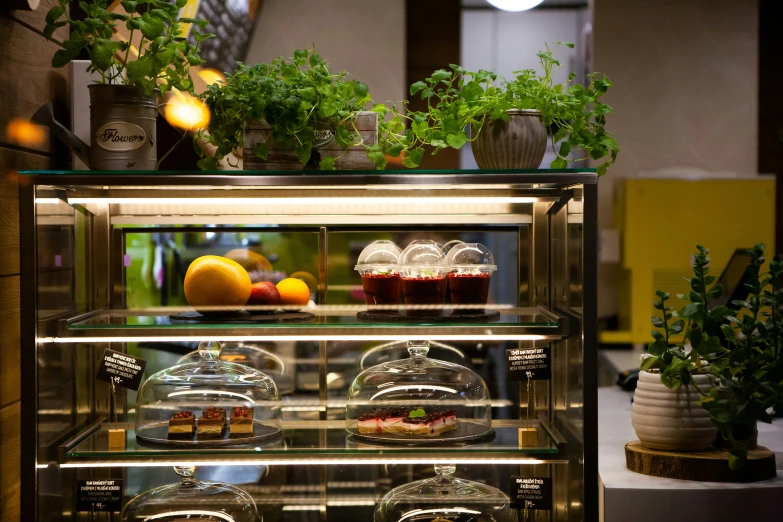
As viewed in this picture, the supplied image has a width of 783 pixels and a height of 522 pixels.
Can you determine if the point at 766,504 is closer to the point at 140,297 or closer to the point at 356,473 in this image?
the point at 356,473

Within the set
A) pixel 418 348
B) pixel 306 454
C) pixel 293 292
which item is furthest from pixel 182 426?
pixel 418 348

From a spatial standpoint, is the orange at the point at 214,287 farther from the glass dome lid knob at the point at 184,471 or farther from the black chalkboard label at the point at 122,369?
the glass dome lid knob at the point at 184,471

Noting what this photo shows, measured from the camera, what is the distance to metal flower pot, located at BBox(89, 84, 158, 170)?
1.98 m

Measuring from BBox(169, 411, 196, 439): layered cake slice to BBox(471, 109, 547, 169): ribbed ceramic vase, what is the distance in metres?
1.03

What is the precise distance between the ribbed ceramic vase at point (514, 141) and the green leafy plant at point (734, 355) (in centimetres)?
47

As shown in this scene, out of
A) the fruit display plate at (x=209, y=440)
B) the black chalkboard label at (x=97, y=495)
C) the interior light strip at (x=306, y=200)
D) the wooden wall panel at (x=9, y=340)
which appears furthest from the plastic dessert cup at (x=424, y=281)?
the wooden wall panel at (x=9, y=340)

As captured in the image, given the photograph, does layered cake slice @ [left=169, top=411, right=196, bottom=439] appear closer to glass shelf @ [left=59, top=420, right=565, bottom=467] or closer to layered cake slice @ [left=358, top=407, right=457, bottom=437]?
glass shelf @ [left=59, top=420, right=565, bottom=467]

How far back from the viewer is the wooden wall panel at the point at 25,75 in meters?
2.02

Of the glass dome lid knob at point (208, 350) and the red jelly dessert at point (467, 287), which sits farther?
the glass dome lid knob at point (208, 350)

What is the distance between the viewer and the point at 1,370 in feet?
6.71

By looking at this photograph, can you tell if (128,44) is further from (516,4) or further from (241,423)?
(516,4)

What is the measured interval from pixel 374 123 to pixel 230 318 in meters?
0.62

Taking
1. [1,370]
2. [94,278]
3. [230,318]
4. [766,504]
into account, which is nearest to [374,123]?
[230,318]

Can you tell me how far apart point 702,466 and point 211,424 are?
127cm
